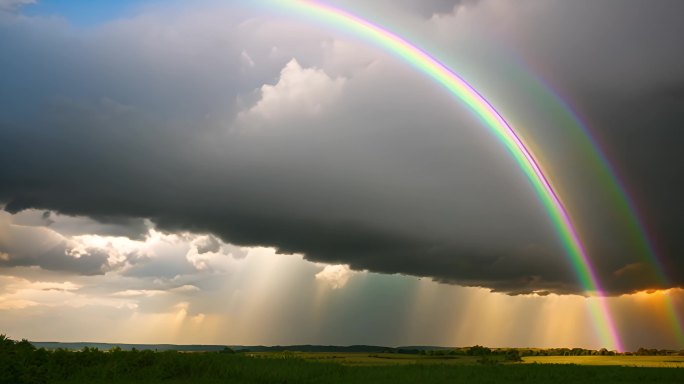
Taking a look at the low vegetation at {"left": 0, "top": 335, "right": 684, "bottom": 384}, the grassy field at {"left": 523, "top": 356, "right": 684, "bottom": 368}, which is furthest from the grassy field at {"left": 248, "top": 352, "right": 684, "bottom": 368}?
the low vegetation at {"left": 0, "top": 335, "right": 684, "bottom": 384}

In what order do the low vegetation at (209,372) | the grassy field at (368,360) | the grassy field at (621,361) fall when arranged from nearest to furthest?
the low vegetation at (209,372) < the grassy field at (368,360) < the grassy field at (621,361)

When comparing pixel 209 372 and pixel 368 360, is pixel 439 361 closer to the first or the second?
pixel 368 360

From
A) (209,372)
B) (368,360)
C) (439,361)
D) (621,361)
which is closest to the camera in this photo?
(209,372)

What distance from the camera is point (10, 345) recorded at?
65500mm

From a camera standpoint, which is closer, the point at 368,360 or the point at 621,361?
the point at 368,360

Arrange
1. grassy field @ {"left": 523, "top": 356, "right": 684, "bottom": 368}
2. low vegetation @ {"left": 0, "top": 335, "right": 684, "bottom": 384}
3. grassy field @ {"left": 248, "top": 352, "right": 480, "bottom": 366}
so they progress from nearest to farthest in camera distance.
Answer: low vegetation @ {"left": 0, "top": 335, "right": 684, "bottom": 384}, grassy field @ {"left": 248, "top": 352, "right": 480, "bottom": 366}, grassy field @ {"left": 523, "top": 356, "right": 684, "bottom": 368}

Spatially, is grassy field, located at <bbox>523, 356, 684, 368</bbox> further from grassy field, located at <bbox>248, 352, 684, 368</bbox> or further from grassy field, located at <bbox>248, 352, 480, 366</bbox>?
grassy field, located at <bbox>248, 352, 480, 366</bbox>

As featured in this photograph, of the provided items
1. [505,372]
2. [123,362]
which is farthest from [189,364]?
[505,372]

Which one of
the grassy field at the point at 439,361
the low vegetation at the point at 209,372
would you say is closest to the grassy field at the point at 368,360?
the grassy field at the point at 439,361

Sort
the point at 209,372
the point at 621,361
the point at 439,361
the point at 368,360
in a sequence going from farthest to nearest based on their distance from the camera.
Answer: the point at 621,361, the point at 368,360, the point at 439,361, the point at 209,372

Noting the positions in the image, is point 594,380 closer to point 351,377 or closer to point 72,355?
point 351,377

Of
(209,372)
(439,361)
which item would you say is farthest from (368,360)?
(209,372)

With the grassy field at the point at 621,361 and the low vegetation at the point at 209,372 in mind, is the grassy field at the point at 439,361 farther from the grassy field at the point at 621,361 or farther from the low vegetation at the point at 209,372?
the low vegetation at the point at 209,372

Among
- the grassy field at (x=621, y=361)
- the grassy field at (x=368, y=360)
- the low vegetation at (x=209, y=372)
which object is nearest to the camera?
the low vegetation at (x=209, y=372)
